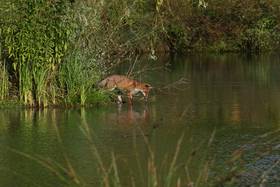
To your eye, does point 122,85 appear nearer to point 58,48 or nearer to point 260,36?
point 58,48

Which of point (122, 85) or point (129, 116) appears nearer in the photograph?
point (129, 116)

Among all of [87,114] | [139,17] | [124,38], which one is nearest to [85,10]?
[87,114]

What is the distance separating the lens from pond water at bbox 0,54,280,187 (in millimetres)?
9516

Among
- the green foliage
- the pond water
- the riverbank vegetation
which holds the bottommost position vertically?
the pond water

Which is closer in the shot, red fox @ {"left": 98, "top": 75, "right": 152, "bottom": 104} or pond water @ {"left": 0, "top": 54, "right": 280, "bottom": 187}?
pond water @ {"left": 0, "top": 54, "right": 280, "bottom": 187}

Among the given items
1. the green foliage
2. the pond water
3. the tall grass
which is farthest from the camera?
the green foliage

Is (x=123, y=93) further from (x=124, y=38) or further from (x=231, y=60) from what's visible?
(x=231, y=60)

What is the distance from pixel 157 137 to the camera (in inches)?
538

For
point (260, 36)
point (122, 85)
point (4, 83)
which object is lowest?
point (122, 85)

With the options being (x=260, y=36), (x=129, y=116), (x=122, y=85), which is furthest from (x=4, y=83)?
(x=260, y=36)

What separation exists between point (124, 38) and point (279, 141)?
11.9m

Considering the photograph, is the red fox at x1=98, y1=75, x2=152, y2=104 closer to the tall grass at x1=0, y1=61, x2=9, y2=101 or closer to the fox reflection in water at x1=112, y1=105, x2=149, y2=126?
the fox reflection in water at x1=112, y1=105, x2=149, y2=126

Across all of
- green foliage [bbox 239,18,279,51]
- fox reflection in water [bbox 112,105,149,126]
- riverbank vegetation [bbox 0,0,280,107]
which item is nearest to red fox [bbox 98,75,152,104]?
riverbank vegetation [bbox 0,0,280,107]

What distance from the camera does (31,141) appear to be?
13484 millimetres
